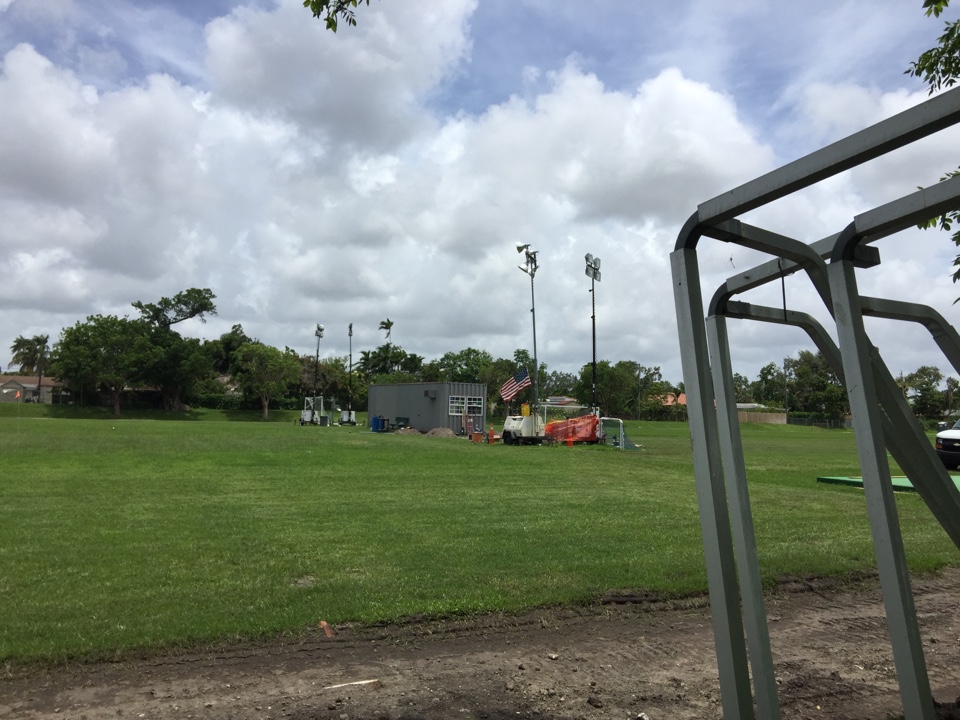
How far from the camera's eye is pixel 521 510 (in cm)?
1194

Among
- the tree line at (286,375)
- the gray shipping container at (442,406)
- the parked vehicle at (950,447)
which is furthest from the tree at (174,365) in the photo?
the parked vehicle at (950,447)

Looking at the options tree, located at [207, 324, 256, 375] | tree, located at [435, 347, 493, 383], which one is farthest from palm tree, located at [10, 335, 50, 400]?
tree, located at [435, 347, 493, 383]

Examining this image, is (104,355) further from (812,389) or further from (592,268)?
(812,389)

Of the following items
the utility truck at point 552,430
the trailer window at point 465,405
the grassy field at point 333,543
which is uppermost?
the trailer window at point 465,405

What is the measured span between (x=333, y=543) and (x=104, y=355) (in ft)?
239

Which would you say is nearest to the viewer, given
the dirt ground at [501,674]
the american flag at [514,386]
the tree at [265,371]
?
the dirt ground at [501,674]

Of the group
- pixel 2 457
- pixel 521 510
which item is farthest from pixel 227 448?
pixel 521 510

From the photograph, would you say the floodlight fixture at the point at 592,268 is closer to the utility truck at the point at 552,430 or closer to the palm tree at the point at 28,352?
the utility truck at the point at 552,430

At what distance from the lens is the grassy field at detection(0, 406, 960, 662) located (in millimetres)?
6059

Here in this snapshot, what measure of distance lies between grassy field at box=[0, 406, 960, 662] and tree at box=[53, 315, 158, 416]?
60.3 m

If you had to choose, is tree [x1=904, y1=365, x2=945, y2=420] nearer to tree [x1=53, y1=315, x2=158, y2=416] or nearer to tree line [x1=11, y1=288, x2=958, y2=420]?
tree line [x1=11, y1=288, x2=958, y2=420]

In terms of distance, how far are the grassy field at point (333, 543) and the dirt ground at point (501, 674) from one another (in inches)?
16.2

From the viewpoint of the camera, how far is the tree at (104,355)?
2859 inches

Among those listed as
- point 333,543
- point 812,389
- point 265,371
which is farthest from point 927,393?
point 333,543
